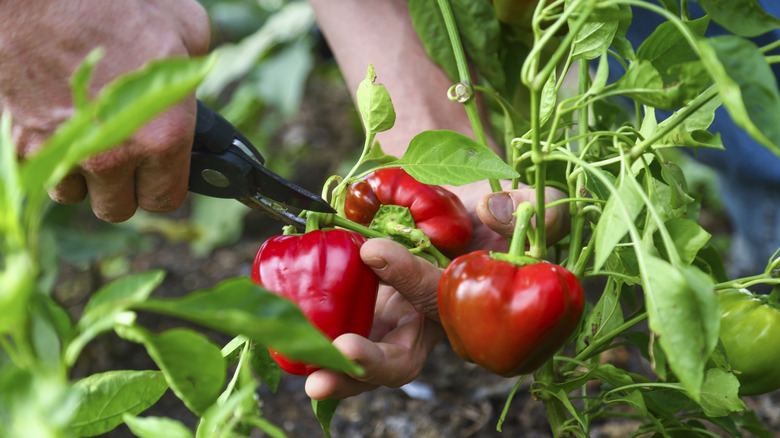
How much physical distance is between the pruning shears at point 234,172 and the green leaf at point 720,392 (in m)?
0.46

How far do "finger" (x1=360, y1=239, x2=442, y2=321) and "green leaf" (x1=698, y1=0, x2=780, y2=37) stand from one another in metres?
0.36

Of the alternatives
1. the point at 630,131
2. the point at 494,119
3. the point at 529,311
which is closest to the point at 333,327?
the point at 529,311

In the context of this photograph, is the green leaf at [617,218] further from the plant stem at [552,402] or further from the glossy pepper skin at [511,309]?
the plant stem at [552,402]

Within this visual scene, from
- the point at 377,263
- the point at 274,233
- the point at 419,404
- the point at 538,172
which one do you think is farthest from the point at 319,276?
the point at 274,233

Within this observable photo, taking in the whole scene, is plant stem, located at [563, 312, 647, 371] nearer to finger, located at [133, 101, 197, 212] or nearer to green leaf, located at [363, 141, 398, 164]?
green leaf, located at [363, 141, 398, 164]

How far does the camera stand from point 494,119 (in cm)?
106

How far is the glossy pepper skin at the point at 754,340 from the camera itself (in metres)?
0.70

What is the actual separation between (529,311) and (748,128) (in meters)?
0.24

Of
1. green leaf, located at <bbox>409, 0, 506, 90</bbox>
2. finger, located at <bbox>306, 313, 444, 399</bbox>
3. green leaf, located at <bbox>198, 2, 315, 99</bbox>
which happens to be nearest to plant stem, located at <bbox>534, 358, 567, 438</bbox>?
finger, located at <bbox>306, 313, 444, 399</bbox>

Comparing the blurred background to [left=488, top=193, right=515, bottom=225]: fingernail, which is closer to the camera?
[left=488, top=193, right=515, bottom=225]: fingernail

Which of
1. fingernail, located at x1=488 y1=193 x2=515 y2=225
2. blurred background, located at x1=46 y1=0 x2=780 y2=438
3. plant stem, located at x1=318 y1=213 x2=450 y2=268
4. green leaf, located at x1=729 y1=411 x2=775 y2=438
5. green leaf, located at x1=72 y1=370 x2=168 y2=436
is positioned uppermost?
green leaf, located at x1=72 y1=370 x2=168 y2=436

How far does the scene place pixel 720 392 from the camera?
62 cm

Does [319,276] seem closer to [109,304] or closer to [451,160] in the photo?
[451,160]

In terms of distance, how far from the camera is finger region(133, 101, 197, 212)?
2.38 feet
